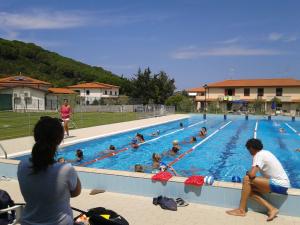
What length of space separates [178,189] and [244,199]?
4.15ft

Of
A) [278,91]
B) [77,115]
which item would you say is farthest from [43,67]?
[77,115]

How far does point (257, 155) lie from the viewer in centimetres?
586

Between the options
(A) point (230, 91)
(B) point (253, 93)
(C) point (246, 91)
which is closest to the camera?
(B) point (253, 93)

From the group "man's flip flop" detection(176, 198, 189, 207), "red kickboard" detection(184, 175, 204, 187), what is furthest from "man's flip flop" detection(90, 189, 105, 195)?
"red kickboard" detection(184, 175, 204, 187)

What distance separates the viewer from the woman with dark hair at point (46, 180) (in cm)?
277

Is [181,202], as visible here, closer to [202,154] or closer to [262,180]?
[262,180]

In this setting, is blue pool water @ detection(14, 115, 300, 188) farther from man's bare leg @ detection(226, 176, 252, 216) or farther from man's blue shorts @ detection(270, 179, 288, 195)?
man's bare leg @ detection(226, 176, 252, 216)

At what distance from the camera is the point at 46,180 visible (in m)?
2.79

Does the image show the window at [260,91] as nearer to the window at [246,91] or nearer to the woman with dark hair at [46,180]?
the window at [246,91]

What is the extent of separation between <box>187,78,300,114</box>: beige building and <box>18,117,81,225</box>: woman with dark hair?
53.2 m

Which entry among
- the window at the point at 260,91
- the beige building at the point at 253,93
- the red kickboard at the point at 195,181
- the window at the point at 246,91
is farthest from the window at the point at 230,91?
the red kickboard at the point at 195,181

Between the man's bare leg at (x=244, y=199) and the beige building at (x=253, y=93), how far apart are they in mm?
49704

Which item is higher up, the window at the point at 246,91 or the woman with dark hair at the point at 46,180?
the window at the point at 246,91

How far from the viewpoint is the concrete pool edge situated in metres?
5.82
